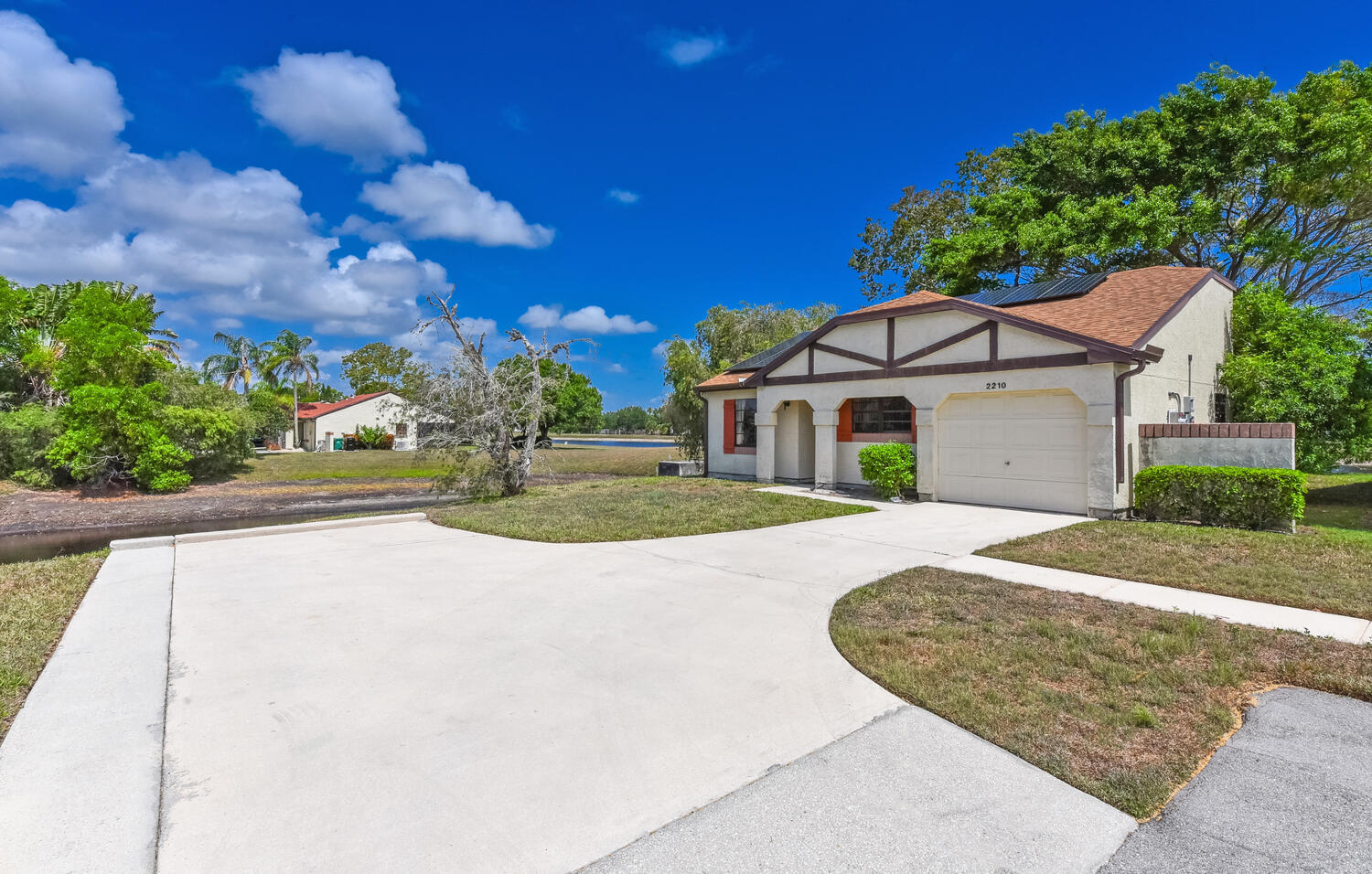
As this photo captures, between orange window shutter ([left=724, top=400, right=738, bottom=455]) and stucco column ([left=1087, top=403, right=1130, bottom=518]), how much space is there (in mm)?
9712

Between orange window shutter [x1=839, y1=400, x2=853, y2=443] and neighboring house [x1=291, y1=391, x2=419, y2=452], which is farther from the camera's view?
neighboring house [x1=291, y1=391, x2=419, y2=452]

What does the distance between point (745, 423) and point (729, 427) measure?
0.55 metres

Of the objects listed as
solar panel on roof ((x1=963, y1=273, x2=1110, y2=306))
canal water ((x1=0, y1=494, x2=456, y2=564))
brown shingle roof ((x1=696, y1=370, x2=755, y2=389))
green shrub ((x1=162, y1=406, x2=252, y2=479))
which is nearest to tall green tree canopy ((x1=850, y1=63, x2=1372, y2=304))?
solar panel on roof ((x1=963, y1=273, x2=1110, y2=306))

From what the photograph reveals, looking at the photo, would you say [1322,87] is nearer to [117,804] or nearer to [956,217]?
[956,217]

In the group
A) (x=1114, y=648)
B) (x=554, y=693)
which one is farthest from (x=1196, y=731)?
(x=554, y=693)

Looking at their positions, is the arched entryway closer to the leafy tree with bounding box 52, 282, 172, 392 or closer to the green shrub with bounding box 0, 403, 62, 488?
the leafy tree with bounding box 52, 282, 172, 392

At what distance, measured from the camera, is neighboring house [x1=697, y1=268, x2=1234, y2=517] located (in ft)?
34.9

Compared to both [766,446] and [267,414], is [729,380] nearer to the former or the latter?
[766,446]

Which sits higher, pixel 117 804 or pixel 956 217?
pixel 956 217

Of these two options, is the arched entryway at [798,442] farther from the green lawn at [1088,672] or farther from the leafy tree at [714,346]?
the green lawn at [1088,672]

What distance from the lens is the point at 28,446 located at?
1922 cm

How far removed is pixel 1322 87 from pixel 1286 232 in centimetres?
379

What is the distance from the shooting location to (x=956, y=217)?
27.5 metres

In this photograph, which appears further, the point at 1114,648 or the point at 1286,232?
the point at 1286,232
